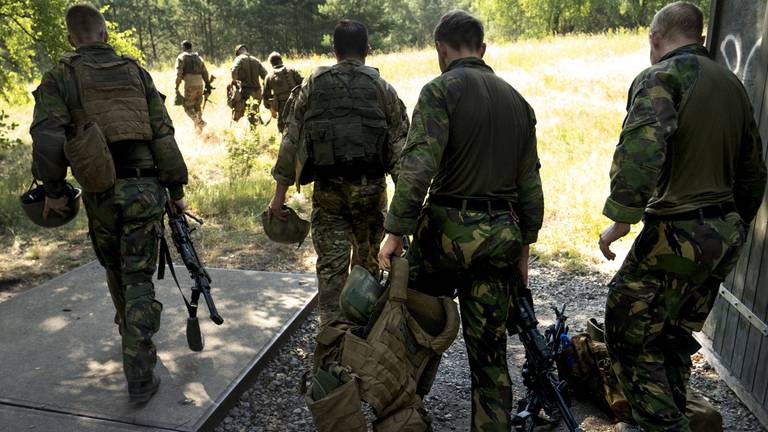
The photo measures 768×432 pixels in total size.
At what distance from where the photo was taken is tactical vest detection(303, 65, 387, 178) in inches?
142

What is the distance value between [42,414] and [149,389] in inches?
21.3

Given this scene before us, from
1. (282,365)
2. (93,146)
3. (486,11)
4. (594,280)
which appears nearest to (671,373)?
(282,365)

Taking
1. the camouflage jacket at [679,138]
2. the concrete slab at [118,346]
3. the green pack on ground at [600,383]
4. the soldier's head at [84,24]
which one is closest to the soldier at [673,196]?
the camouflage jacket at [679,138]

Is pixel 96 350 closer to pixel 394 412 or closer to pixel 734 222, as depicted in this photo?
pixel 394 412

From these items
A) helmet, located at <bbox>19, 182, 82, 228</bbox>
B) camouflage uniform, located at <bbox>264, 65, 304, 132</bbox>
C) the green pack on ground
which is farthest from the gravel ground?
camouflage uniform, located at <bbox>264, 65, 304, 132</bbox>

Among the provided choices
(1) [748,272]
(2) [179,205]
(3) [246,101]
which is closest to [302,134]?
(2) [179,205]

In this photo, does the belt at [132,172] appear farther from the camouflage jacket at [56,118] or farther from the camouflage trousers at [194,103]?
the camouflage trousers at [194,103]

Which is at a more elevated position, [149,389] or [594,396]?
[149,389]

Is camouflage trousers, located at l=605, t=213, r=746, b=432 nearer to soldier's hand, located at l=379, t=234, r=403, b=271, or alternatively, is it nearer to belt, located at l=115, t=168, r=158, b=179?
soldier's hand, located at l=379, t=234, r=403, b=271

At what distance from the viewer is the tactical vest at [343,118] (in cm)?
361

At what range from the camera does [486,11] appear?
4697 centimetres

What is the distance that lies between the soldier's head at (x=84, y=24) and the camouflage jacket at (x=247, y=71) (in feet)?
28.0

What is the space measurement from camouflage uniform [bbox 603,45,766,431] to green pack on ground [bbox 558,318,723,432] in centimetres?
30

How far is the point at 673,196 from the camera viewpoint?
2656 millimetres
